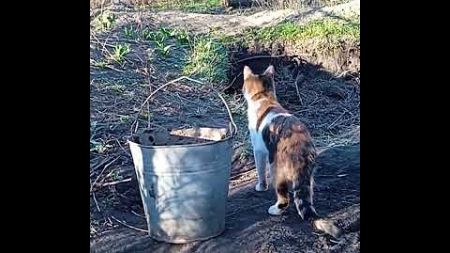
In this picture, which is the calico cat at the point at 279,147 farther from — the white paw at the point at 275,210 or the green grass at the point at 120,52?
the green grass at the point at 120,52

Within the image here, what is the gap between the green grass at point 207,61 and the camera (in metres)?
2.27

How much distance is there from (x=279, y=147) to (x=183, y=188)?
341 millimetres

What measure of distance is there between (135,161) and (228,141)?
0.31 m

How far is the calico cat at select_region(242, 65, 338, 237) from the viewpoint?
2223 millimetres

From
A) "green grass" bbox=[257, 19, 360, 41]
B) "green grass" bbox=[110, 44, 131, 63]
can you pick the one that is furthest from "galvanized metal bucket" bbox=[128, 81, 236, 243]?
"green grass" bbox=[257, 19, 360, 41]

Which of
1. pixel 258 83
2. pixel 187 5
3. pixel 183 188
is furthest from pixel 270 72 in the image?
pixel 183 188

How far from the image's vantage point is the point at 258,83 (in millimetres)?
2264

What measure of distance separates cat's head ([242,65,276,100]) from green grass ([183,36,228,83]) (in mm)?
76

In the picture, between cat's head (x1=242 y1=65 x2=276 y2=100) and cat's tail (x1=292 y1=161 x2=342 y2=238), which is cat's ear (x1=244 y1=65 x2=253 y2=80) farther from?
cat's tail (x1=292 y1=161 x2=342 y2=238)

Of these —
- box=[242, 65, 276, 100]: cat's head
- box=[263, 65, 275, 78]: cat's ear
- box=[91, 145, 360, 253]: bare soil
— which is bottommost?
box=[91, 145, 360, 253]: bare soil
